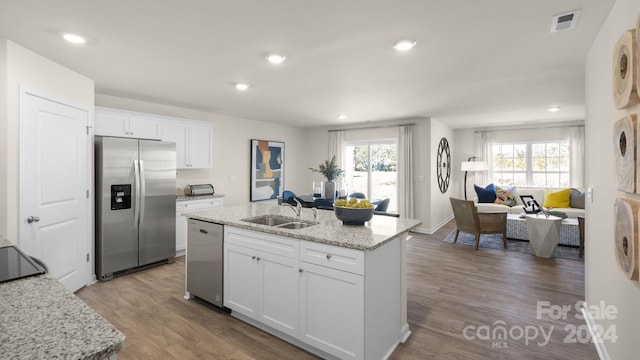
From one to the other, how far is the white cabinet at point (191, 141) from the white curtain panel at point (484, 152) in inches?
255

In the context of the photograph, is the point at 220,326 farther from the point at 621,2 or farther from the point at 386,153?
the point at 386,153

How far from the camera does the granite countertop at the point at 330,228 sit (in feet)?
6.66

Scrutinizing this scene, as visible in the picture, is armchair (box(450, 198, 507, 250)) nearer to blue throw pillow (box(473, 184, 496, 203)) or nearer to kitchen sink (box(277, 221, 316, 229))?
blue throw pillow (box(473, 184, 496, 203))

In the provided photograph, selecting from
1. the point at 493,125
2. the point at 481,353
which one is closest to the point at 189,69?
the point at 481,353

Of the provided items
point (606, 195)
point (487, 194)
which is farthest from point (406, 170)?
point (606, 195)

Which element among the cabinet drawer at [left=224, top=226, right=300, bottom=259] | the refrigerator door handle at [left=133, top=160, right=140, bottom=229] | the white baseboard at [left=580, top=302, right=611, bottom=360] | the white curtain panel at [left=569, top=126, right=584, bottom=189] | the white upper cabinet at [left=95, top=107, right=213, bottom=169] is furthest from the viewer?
the white curtain panel at [left=569, top=126, right=584, bottom=189]

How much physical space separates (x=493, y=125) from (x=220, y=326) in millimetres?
7413

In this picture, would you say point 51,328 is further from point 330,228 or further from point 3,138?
point 3,138

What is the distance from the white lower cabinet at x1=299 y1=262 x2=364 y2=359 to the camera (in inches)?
76.8

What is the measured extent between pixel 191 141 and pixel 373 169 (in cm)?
408

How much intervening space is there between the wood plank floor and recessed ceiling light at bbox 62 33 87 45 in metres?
2.40

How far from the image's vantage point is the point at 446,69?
3.14 metres

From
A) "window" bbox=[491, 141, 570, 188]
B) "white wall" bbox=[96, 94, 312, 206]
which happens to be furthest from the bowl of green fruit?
"window" bbox=[491, 141, 570, 188]

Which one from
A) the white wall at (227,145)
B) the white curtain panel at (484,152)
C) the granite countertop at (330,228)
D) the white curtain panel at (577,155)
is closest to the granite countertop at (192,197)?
the white wall at (227,145)
